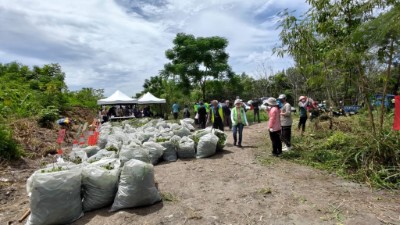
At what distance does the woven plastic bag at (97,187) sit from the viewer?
11.1 feet

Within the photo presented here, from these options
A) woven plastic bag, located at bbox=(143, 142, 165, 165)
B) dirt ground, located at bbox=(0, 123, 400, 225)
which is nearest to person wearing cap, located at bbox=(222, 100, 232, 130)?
woven plastic bag, located at bbox=(143, 142, 165, 165)

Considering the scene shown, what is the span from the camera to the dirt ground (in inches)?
121

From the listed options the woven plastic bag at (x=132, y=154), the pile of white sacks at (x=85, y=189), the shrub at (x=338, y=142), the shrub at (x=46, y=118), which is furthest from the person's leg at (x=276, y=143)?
the shrub at (x=46, y=118)

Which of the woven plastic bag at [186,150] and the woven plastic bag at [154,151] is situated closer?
the woven plastic bag at [154,151]

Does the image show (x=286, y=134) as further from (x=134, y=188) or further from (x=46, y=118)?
(x=46, y=118)

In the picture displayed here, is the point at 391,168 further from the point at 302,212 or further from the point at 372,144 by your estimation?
the point at 302,212

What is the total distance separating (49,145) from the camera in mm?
7797

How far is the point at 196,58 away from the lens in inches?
587

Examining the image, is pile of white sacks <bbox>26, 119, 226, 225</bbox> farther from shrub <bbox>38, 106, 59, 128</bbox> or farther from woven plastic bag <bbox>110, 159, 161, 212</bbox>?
shrub <bbox>38, 106, 59, 128</bbox>

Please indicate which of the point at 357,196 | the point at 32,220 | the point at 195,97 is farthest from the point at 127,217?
the point at 195,97

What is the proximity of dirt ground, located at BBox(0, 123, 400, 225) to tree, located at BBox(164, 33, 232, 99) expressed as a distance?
10.1 meters

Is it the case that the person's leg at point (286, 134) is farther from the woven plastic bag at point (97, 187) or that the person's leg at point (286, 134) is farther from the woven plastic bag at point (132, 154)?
the woven plastic bag at point (97, 187)

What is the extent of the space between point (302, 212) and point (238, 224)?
2.59 ft

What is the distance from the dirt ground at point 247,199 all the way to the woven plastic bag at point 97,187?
110 millimetres
